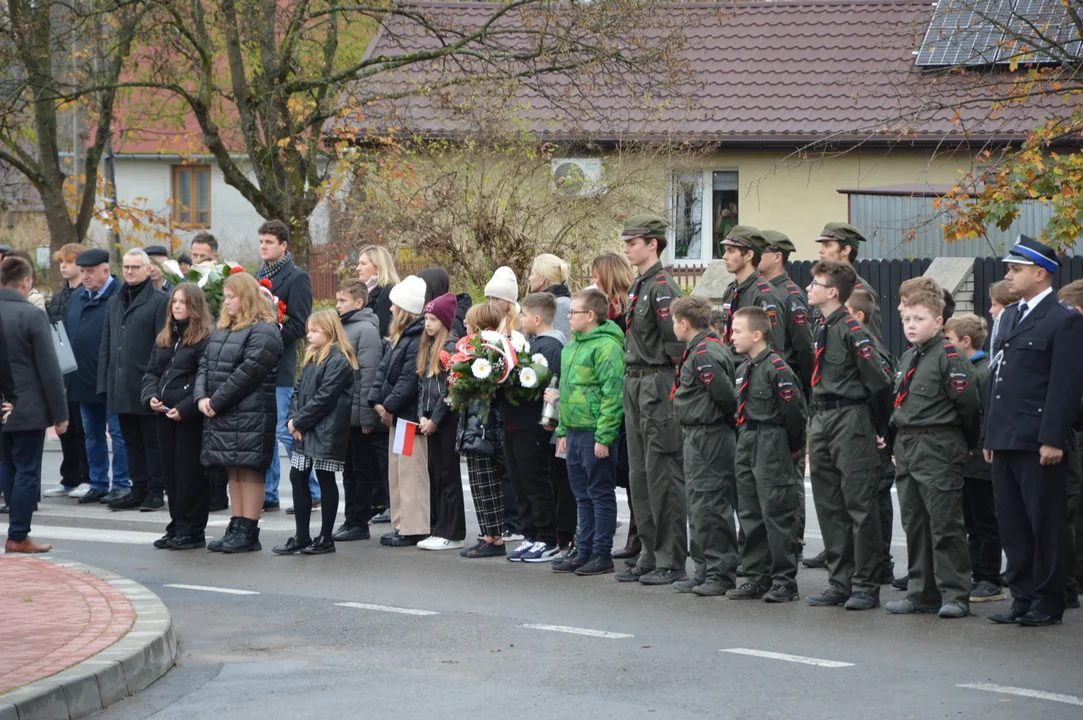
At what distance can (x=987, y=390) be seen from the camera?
30.5 feet

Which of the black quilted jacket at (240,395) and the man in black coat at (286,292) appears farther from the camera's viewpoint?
the man in black coat at (286,292)

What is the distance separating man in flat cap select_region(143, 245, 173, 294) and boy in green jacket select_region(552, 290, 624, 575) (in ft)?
15.9

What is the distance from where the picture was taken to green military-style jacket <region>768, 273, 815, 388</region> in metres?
10.1

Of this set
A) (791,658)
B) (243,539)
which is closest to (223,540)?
(243,539)

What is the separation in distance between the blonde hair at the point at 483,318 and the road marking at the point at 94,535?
3.14 meters

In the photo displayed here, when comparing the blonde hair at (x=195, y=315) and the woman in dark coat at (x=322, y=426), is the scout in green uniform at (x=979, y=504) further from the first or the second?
the blonde hair at (x=195, y=315)

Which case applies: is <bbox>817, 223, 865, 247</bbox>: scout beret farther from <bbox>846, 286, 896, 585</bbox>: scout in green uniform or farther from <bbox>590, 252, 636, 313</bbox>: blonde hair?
<bbox>590, 252, 636, 313</bbox>: blonde hair

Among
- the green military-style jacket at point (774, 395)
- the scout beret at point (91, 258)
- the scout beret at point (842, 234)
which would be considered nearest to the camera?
the green military-style jacket at point (774, 395)

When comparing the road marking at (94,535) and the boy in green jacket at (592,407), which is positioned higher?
the boy in green jacket at (592,407)

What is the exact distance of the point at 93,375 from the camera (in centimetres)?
1411

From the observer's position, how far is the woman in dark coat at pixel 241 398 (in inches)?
438

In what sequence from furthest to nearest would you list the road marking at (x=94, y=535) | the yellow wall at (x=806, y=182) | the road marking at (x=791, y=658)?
the yellow wall at (x=806, y=182), the road marking at (x=94, y=535), the road marking at (x=791, y=658)

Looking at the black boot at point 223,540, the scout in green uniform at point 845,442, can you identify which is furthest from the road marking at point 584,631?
the black boot at point 223,540

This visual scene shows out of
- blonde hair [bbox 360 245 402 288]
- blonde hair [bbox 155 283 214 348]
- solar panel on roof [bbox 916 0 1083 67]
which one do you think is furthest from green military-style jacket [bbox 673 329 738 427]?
solar panel on roof [bbox 916 0 1083 67]
